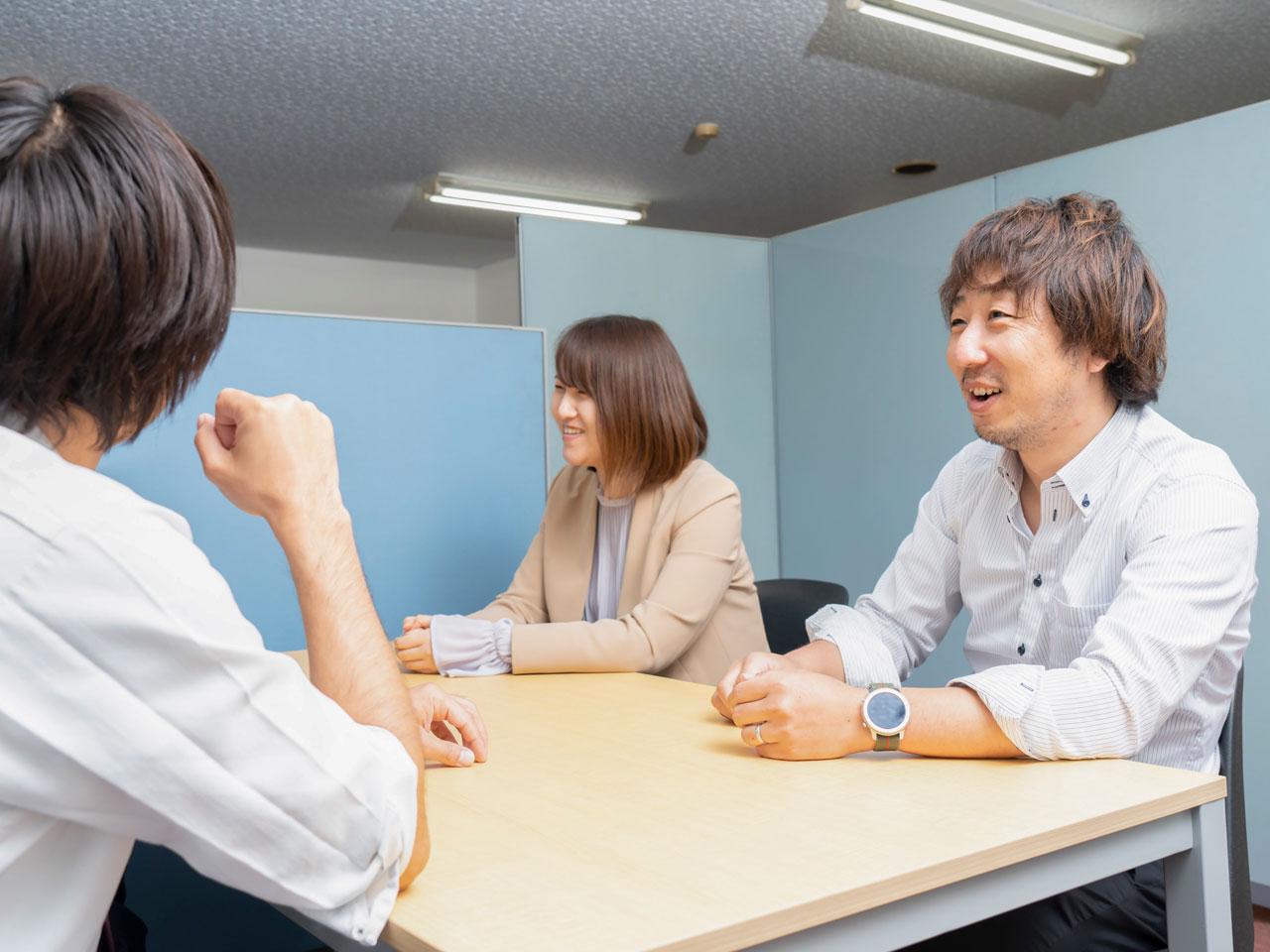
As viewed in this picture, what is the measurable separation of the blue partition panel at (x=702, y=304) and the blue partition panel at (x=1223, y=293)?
1.34 m

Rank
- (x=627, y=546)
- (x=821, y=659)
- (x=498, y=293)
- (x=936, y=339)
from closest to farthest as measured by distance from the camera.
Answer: (x=821, y=659), (x=627, y=546), (x=936, y=339), (x=498, y=293)

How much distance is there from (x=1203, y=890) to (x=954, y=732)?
274mm

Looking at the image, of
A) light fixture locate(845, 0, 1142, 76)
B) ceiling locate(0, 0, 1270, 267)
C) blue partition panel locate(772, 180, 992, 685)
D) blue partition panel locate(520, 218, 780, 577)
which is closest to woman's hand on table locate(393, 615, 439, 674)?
blue partition panel locate(520, 218, 780, 577)

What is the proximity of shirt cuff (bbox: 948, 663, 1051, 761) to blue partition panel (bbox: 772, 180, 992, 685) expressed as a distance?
2140 millimetres

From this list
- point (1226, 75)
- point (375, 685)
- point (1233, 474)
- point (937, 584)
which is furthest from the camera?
point (1226, 75)

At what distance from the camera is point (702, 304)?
377cm

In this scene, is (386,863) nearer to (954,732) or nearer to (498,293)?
(954,732)

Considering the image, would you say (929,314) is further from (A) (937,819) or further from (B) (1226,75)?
(A) (937,819)

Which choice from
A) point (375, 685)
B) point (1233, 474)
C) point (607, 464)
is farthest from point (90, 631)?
point (607, 464)

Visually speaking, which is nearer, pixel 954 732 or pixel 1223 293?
pixel 954 732

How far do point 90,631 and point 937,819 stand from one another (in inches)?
28.6

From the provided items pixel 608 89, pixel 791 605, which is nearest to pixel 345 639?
pixel 791 605

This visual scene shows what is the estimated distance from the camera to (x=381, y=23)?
3.83 meters

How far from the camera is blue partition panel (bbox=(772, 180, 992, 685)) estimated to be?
3.35 meters
